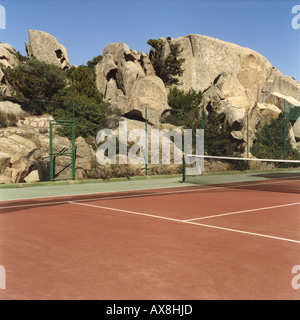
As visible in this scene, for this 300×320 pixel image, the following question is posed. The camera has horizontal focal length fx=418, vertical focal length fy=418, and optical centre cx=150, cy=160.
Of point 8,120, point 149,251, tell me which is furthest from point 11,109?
point 149,251

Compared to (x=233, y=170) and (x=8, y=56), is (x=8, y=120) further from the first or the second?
(x=8, y=56)

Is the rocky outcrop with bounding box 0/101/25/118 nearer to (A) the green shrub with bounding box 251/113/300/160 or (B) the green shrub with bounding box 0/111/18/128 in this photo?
(B) the green shrub with bounding box 0/111/18/128

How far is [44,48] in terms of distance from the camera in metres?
56.0

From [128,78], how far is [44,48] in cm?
2227

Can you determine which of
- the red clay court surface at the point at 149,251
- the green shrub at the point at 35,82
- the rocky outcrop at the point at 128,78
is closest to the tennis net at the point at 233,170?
the rocky outcrop at the point at 128,78

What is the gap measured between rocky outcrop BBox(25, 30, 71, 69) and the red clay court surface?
47.2m

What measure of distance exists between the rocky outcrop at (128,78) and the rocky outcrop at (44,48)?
13086 millimetres

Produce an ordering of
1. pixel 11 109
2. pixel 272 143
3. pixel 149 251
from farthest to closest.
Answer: pixel 272 143, pixel 11 109, pixel 149 251

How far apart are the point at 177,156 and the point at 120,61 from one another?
20.3 meters

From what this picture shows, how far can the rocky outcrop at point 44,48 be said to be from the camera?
5530cm

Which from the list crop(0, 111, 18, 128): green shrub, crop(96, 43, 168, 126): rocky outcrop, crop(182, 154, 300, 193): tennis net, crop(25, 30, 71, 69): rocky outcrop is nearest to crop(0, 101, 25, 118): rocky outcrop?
crop(0, 111, 18, 128): green shrub

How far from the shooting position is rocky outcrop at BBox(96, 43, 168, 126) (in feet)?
117

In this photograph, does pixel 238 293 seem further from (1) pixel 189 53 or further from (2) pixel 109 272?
(1) pixel 189 53

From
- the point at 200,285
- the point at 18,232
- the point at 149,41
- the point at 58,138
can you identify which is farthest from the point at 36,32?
the point at 200,285
